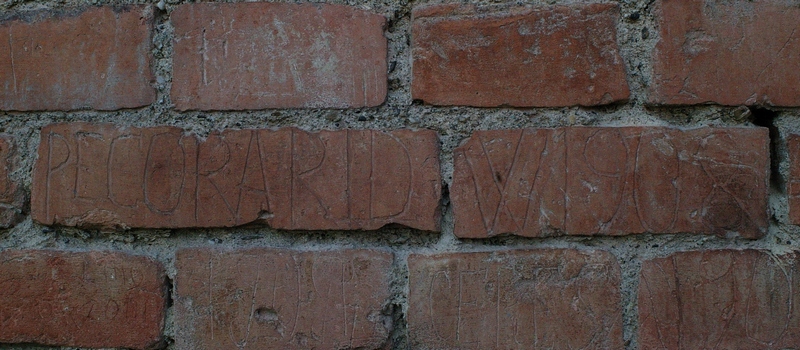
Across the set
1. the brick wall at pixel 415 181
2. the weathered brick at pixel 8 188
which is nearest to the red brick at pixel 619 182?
the brick wall at pixel 415 181

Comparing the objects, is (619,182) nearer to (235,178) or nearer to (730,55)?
(730,55)

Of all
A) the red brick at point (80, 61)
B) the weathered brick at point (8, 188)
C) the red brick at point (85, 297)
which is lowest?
the red brick at point (85, 297)

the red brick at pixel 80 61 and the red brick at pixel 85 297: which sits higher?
the red brick at pixel 80 61

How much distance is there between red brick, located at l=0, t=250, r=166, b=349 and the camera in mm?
798

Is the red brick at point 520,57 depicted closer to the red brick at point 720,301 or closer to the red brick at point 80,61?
the red brick at point 720,301

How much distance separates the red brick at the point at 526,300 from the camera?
0.77 m

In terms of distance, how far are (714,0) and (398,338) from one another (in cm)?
64

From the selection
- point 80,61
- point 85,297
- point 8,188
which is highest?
point 80,61

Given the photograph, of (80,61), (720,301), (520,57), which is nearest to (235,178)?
(80,61)

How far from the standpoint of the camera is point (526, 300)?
30.6 inches

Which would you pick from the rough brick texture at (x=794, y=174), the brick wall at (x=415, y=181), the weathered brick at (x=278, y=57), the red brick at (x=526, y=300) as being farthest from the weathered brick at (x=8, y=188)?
the rough brick texture at (x=794, y=174)

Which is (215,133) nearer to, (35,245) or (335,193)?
(335,193)

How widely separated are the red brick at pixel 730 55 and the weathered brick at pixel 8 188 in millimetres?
899

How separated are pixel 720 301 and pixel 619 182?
0.21 meters
